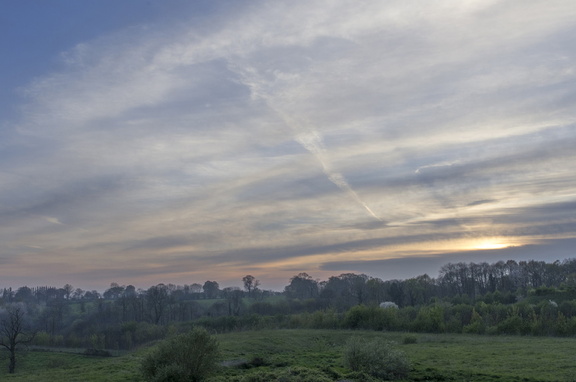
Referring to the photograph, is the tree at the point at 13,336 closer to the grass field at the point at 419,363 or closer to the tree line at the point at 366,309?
the tree line at the point at 366,309

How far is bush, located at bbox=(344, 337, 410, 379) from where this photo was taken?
2450cm

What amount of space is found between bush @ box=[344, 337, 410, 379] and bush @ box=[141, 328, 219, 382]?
8.33 metres

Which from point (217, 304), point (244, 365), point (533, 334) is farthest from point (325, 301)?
point (244, 365)

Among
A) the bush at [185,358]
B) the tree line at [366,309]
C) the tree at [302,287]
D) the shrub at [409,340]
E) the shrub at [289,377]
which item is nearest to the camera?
the shrub at [289,377]

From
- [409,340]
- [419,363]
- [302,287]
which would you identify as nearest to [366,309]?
[409,340]

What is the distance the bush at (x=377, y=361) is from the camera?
80.4 feet

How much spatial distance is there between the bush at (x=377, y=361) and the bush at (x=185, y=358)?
8333mm

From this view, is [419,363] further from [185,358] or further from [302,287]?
[302,287]

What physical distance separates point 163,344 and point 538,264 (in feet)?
408

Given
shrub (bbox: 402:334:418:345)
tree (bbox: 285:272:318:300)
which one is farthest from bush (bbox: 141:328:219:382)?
tree (bbox: 285:272:318:300)

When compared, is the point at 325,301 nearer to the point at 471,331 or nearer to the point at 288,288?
the point at 288,288

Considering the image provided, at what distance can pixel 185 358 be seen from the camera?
22.0 metres

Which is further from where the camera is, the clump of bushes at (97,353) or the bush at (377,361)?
the clump of bushes at (97,353)

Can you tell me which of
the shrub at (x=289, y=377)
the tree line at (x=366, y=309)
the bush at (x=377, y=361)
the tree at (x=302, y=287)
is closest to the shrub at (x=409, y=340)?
the tree line at (x=366, y=309)
